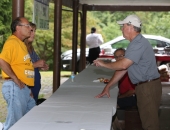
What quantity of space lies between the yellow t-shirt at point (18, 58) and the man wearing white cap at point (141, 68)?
29.6 inches

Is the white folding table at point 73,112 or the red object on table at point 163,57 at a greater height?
the white folding table at point 73,112

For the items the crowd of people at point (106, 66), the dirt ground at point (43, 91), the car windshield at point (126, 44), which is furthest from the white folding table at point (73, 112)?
the car windshield at point (126, 44)

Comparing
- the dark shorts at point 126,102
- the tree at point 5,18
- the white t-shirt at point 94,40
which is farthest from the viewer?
the white t-shirt at point 94,40

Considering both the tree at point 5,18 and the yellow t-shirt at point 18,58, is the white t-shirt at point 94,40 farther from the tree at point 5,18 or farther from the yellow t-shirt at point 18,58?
the yellow t-shirt at point 18,58

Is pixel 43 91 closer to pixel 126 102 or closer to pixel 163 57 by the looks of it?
pixel 163 57

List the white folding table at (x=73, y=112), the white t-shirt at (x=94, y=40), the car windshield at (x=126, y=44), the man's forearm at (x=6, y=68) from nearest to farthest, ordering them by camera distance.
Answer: the white folding table at (x=73, y=112), the man's forearm at (x=6, y=68), the white t-shirt at (x=94, y=40), the car windshield at (x=126, y=44)

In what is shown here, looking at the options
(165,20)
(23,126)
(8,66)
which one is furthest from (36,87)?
(165,20)

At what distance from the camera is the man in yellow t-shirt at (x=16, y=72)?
181 inches

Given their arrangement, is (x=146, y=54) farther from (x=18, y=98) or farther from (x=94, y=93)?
(x=18, y=98)

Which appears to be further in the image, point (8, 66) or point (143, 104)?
point (143, 104)

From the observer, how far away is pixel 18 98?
476 cm

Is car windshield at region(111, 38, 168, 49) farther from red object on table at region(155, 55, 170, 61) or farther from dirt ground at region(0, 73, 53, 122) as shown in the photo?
red object on table at region(155, 55, 170, 61)

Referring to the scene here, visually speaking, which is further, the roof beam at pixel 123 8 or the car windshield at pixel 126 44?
the car windshield at pixel 126 44

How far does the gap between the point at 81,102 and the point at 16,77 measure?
0.68 m
